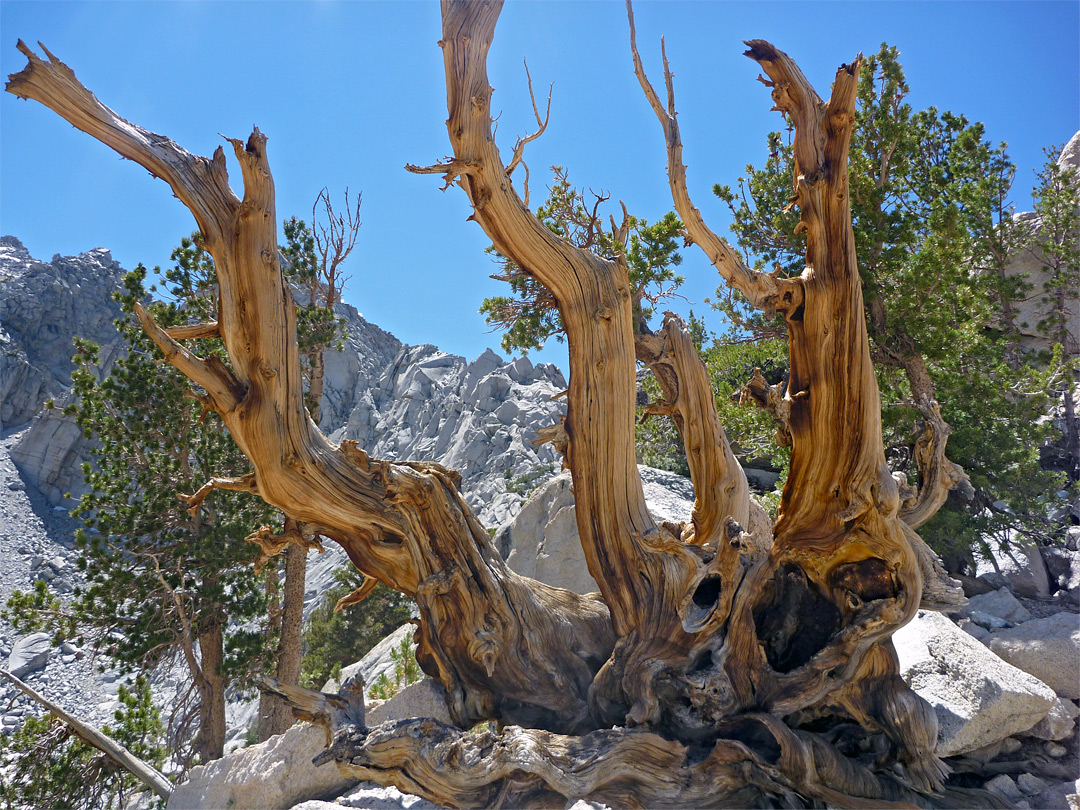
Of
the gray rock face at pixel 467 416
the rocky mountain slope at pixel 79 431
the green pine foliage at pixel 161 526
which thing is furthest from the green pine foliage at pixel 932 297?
the gray rock face at pixel 467 416

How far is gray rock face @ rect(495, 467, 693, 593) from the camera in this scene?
8.82m

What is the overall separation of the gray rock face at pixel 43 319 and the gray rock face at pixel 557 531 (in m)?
50.7

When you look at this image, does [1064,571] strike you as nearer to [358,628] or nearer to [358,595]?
[358,595]

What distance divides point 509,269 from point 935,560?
5.79m

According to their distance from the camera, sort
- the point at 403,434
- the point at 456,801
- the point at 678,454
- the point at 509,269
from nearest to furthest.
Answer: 1. the point at 456,801
2. the point at 509,269
3. the point at 678,454
4. the point at 403,434

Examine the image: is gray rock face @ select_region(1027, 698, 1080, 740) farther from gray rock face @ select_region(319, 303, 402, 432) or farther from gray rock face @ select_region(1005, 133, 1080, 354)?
gray rock face @ select_region(319, 303, 402, 432)

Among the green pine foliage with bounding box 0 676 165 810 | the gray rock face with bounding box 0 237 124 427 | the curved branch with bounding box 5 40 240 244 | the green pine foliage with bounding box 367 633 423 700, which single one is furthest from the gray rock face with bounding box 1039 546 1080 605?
the gray rock face with bounding box 0 237 124 427

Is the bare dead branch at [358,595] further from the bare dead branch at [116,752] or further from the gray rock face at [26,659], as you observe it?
the gray rock face at [26,659]

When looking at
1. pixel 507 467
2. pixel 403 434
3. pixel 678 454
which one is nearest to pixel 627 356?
pixel 678 454

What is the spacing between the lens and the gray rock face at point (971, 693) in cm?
494

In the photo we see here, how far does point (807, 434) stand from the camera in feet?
16.0

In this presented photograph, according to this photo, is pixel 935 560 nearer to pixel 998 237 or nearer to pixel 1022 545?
pixel 1022 545

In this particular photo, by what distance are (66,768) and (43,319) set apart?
62.1 metres

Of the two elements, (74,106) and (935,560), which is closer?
(74,106)
